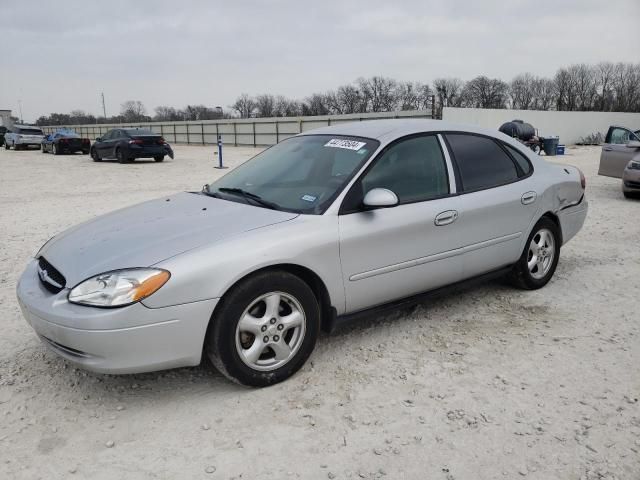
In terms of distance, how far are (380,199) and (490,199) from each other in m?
1.24

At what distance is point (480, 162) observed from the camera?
13.1 feet

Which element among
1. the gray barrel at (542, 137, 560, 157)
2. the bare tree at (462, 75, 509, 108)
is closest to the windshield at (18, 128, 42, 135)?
the gray barrel at (542, 137, 560, 157)

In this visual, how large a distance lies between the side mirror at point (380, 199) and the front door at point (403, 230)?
0.38ft

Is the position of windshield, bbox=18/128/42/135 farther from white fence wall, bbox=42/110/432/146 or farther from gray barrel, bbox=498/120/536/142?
gray barrel, bbox=498/120/536/142

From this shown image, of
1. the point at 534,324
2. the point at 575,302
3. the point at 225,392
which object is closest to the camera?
the point at 225,392

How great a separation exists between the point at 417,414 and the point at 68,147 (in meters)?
28.6

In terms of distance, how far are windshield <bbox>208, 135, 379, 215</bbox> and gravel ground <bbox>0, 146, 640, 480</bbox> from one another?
104 cm

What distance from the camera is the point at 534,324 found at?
12.5 feet

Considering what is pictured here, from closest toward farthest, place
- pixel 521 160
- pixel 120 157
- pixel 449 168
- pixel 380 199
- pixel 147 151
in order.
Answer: pixel 380 199 → pixel 449 168 → pixel 521 160 → pixel 147 151 → pixel 120 157

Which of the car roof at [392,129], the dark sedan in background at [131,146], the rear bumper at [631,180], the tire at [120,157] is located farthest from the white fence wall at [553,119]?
the car roof at [392,129]

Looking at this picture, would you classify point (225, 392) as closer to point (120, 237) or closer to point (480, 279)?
point (120, 237)

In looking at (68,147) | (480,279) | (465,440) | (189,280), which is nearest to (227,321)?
(189,280)

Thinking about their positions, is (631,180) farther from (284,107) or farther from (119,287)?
(284,107)

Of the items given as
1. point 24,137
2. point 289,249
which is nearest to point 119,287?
point 289,249
